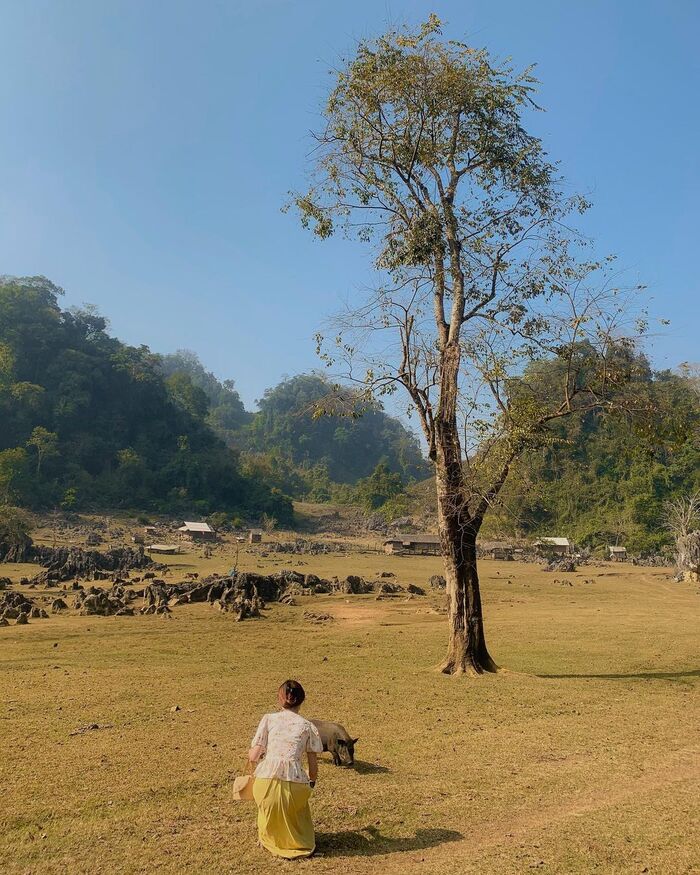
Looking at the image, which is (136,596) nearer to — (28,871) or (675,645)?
(675,645)

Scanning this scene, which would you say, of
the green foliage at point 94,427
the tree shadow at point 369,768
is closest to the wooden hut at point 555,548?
the green foliage at point 94,427

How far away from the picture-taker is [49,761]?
740 centimetres

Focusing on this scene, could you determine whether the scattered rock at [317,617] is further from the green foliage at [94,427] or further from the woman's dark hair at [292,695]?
the green foliage at [94,427]

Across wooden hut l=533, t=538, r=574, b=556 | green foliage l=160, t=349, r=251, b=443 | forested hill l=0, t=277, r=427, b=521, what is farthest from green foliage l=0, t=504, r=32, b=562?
green foliage l=160, t=349, r=251, b=443

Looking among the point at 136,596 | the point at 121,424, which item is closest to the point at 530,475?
the point at 136,596

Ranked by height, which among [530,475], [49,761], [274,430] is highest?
[274,430]

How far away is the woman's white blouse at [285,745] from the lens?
5.21 m

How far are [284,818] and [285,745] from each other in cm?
49

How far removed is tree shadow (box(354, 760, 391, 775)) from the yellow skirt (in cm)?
205

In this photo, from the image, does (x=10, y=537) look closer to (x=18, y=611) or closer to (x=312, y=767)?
(x=18, y=611)

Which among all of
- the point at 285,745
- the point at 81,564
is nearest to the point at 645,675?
the point at 285,745

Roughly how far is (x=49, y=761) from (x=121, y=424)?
81531mm

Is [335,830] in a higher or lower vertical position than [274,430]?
lower

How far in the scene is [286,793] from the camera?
518 cm
